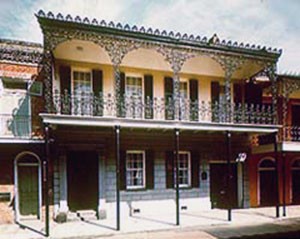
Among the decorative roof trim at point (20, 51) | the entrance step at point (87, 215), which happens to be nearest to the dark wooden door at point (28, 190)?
the entrance step at point (87, 215)

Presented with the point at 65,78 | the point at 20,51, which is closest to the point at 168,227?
the point at 65,78

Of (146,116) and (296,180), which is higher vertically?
(146,116)

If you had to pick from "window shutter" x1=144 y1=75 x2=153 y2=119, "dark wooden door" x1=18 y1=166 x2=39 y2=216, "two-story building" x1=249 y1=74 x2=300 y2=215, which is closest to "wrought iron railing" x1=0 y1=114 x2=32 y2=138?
"dark wooden door" x1=18 y1=166 x2=39 y2=216

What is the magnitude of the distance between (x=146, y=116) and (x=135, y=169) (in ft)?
6.92

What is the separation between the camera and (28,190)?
11.6m

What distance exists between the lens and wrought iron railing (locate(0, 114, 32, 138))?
11.3m

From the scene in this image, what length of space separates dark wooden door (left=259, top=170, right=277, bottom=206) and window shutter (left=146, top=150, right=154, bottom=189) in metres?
5.28

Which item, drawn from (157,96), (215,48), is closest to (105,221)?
(157,96)

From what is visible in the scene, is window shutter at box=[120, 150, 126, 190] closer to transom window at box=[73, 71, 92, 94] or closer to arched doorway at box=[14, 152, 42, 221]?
transom window at box=[73, 71, 92, 94]

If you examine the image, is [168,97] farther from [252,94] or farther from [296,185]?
[296,185]

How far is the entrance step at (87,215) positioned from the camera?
11.6 meters

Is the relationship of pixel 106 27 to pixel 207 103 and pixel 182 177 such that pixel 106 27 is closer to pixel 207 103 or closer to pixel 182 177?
pixel 207 103

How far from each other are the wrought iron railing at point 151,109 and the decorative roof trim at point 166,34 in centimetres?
218

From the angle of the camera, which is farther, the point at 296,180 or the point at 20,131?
the point at 296,180
